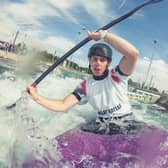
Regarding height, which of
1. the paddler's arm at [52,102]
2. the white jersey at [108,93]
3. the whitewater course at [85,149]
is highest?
the white jersey at [108,93]

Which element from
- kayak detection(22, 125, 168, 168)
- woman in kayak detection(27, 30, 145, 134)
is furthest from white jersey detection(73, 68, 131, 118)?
kayak detection(22, 125, 168, 168)

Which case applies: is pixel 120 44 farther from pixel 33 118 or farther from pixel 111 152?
pixel 33 118

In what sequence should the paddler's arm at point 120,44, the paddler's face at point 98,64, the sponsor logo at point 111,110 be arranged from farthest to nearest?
1. the sponsor logo at point 111,110
2. the paddler's face at point 98,64
3. the paddler's arm at point 120,44

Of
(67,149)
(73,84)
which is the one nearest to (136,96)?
(73,84)

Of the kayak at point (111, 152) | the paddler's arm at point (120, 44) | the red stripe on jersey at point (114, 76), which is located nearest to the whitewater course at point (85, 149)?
the kayak at point (111, 152)

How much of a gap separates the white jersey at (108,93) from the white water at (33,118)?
475mm

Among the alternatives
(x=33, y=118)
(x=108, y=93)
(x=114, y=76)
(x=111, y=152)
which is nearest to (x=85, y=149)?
(x=111, y=152)

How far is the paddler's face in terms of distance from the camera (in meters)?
3.13

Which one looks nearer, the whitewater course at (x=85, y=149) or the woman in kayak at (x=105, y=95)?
the woman in kayak at (x=105, y=95)

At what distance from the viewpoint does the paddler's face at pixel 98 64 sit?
10.3 ft

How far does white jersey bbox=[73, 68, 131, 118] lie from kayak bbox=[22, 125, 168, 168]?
0.69 feet

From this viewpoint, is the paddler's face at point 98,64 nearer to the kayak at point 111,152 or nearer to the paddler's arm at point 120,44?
the paddler's arm at point 120,44

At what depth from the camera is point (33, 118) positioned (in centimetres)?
451

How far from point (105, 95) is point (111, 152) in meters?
0.45
